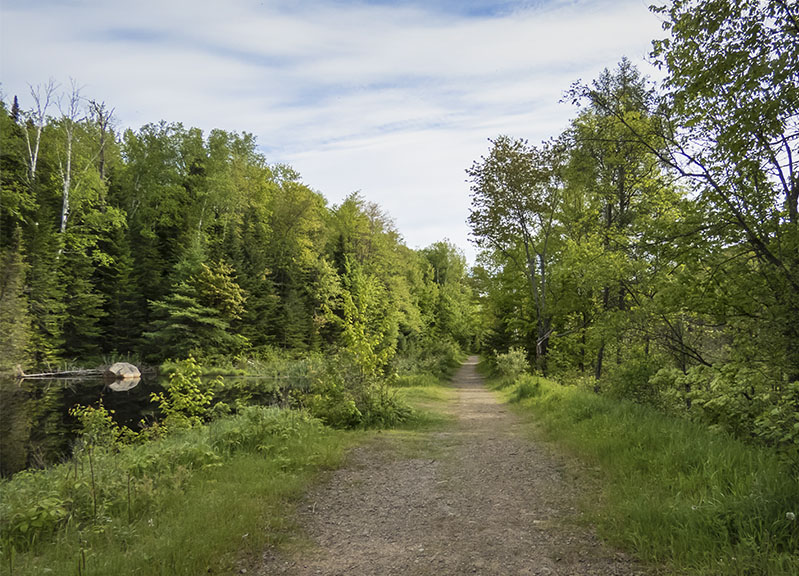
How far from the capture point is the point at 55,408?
15.3m

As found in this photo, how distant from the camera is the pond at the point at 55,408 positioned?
961 centimetres

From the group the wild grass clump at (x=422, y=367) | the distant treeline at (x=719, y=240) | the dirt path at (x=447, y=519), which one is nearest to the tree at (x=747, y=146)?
the distant treeline at (x=719, y=240)

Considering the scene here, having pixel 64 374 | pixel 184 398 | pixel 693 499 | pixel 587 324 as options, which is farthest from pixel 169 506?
pixel 64 374

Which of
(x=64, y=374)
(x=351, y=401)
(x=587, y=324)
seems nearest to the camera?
(x=351, y=401)

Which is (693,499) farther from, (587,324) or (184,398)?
(587,324)

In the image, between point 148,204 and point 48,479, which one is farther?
point 148,204

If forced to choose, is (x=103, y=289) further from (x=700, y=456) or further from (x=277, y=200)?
(x=700, y=456)

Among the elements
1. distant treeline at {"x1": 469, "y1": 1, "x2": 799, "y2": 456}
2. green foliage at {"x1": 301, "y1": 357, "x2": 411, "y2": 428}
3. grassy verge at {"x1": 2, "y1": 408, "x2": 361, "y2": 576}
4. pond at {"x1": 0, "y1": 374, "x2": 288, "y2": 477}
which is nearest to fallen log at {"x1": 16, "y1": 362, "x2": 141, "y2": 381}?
pond at {"x1": 0, "y1": 374, "x2": 288, "y2": 477}

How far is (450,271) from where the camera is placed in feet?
191

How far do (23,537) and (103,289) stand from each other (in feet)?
107

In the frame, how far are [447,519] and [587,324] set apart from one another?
50.7 feet

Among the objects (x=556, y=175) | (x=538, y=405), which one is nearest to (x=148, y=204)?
(x=556, y=175)

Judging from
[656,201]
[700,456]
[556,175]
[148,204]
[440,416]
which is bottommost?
[440,416]

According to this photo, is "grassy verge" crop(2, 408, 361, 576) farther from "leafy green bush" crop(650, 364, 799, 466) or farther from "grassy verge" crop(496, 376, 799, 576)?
"leafy green bush" crop(650, 364, 799, 466)
